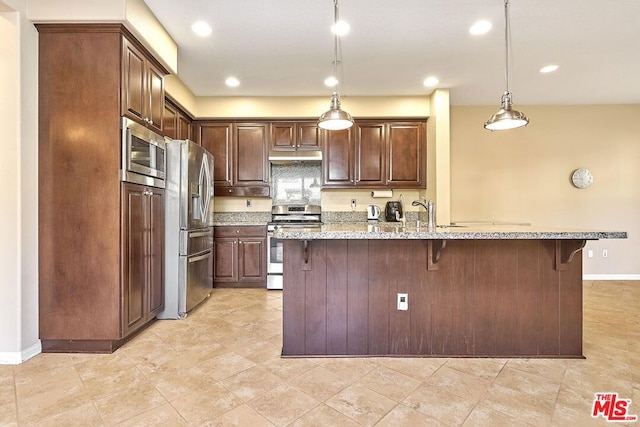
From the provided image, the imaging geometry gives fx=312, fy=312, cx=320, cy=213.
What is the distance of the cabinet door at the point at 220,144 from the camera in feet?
14.5

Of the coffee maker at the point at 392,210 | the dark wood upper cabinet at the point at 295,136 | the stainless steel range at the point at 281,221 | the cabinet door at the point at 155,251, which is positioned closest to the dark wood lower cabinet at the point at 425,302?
the cabinet door at the point at 155,251

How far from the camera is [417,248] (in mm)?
2211

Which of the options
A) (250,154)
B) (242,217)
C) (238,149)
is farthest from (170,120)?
(242,217)

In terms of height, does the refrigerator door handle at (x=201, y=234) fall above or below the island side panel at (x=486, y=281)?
above

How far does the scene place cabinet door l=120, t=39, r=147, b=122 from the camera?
2.33 meters

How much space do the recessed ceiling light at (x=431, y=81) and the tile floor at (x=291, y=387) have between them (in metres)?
3.04

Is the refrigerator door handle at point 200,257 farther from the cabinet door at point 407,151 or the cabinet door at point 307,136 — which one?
the cabinet door at point 407,151

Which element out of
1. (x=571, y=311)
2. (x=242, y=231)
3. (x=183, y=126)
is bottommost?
(x=571, y=311)

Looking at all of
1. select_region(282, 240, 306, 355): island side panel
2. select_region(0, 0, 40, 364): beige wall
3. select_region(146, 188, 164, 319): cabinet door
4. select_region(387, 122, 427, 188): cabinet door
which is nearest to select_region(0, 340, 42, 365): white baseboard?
select_region(0, 0, 40, 364): beige wall

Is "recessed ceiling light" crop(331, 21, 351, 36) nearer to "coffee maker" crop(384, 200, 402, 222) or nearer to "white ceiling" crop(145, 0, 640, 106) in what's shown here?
"white ceiling" crop(145, 0, 640, 106)

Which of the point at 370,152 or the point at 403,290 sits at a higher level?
the point at 370,152

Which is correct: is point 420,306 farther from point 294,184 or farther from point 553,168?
point 553,168

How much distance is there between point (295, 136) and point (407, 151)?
1.60 meters

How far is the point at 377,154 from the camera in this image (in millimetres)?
4426
